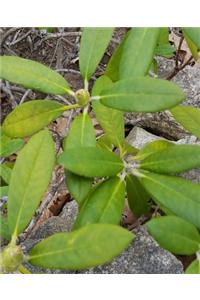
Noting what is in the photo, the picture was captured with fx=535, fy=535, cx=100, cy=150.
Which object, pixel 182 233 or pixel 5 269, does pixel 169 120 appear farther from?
pixel 5 269

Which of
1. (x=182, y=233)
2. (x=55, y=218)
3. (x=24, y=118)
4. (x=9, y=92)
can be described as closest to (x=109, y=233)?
(x=182, y=233)

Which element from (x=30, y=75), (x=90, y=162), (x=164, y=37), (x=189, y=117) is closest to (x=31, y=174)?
(x=90, y=162)

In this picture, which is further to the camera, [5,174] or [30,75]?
[5,174]

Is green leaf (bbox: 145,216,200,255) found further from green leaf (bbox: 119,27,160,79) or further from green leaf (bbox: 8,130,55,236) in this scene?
green leaf (bbox: 119,27,160,79)

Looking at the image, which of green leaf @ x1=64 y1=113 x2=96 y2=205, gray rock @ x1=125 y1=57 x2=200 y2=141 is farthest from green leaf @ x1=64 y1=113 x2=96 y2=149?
gray rock @ x1=125 y1=57 x2=200 y2=141

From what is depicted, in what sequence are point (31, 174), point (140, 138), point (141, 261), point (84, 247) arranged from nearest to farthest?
point (84, 247) < point (31, 174) < point (141, 261) < point (140, 138)

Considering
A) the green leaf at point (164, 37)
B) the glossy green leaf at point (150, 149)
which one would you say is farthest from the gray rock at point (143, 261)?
the green leaf at point (164, 37)

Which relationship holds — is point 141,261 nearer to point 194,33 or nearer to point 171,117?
point 194,33
